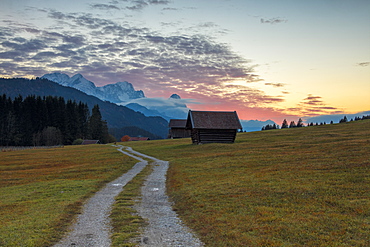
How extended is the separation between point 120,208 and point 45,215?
10.8ft

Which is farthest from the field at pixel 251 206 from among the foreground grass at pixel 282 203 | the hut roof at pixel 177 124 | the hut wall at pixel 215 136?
the hut roof at pixel 177 124

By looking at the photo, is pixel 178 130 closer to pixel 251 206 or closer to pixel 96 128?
pixel 96 128

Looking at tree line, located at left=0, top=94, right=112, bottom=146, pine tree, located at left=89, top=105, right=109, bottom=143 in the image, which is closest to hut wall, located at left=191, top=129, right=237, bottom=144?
tree line, located at left=0, top=94, right=112, bottom=146

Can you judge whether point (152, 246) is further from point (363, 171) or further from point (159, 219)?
point (363, 171)

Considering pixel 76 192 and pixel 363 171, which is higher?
pixel 363 171

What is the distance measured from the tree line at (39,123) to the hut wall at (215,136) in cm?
7566

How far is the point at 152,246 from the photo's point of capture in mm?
9219

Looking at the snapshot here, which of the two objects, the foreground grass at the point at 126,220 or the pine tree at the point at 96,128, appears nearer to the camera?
the foreground grass at the point at 126,220

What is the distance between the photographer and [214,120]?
6122 cm

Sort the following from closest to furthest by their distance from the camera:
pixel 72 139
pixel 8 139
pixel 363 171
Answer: pixel 363 171, pixel 8 139, pixel 72 139

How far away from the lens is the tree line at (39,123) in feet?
380

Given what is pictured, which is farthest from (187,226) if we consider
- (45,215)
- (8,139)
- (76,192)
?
(8,139)

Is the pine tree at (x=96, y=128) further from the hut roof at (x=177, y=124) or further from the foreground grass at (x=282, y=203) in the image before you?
the foreground grass at (x=282, y=203)

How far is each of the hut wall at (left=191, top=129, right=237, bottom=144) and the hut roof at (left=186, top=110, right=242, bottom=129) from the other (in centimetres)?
113
